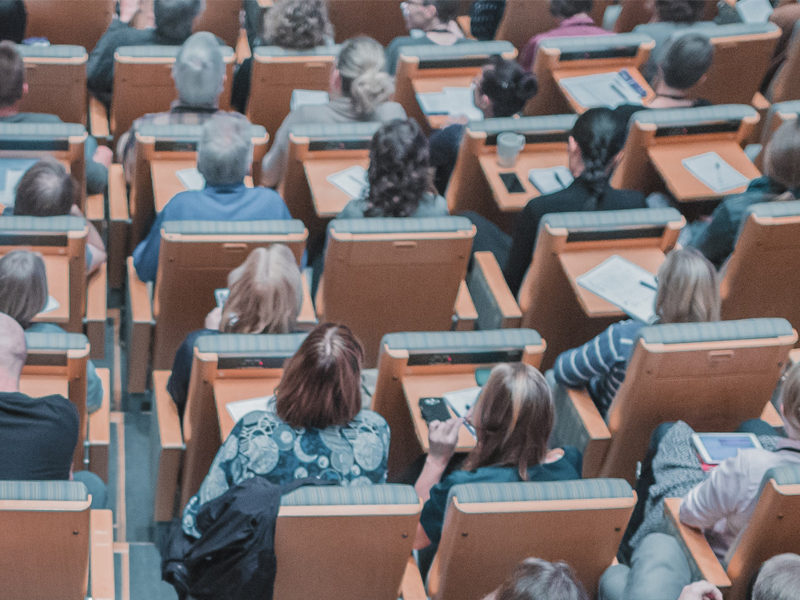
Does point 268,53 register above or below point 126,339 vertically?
above

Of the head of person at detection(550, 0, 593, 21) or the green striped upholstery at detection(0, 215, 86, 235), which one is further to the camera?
the head of person at detection(550, 0, 593, 21)

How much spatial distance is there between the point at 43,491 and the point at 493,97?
118 inches

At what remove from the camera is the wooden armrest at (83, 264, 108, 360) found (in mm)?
4199

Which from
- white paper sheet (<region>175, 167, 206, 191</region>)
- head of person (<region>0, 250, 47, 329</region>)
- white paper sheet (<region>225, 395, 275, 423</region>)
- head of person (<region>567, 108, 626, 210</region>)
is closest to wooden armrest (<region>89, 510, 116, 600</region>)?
white paper sheet (<region>225, 395, 275, 423</region>)

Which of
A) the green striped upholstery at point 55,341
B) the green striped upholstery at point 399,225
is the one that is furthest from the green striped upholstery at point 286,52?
the green striped upholstery at point 55,341

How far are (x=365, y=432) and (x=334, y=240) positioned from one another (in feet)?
3.07

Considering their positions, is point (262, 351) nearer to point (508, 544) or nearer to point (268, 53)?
point (508, 544)

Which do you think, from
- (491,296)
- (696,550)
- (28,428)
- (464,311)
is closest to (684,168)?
(491,296)

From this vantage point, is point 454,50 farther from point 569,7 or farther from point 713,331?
point 713,331

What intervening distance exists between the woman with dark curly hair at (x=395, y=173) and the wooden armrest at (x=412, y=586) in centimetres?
161

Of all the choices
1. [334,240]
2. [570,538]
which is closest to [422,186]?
[334,240]

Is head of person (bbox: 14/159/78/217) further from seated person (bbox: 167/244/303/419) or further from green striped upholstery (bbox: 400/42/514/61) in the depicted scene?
green striped upholstery (bbox: 400/42/514/61)

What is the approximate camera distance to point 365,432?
10.2 feet

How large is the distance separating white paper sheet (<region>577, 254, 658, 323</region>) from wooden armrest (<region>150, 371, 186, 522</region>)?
1472mm
